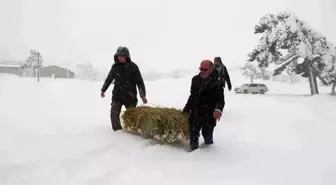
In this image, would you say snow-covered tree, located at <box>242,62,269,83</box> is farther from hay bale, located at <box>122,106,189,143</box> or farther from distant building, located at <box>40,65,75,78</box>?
hay bale, located at <box>122,106,189,143</box>

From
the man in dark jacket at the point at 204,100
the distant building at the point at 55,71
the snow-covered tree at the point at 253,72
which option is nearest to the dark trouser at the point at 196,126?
the man in dark jacket at the point at 204,100

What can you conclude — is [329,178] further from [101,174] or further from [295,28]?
[295,28]

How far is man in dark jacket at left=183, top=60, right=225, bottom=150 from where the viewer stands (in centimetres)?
527

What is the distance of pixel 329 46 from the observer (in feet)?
89.7

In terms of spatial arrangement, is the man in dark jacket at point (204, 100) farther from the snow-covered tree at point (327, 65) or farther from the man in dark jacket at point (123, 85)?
the snow-covered tree at point (327, 65)

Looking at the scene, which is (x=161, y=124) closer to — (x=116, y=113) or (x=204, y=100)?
(x=204, y=100)

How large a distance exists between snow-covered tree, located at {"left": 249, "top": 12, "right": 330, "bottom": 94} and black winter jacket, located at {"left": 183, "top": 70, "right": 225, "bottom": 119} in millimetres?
23029

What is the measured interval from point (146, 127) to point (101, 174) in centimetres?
185

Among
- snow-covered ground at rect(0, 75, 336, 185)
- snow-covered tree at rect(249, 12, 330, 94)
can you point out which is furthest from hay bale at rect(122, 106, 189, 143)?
snow-covered tree at rect(249, 12, 330, 94)

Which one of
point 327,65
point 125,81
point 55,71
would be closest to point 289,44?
point 327,65

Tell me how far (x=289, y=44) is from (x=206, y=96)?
23.6m

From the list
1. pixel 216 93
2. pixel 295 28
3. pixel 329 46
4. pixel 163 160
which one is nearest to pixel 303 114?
pixel 216 93

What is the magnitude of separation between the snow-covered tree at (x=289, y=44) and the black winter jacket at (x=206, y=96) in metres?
23.0

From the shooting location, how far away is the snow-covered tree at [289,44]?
26.1 meters
